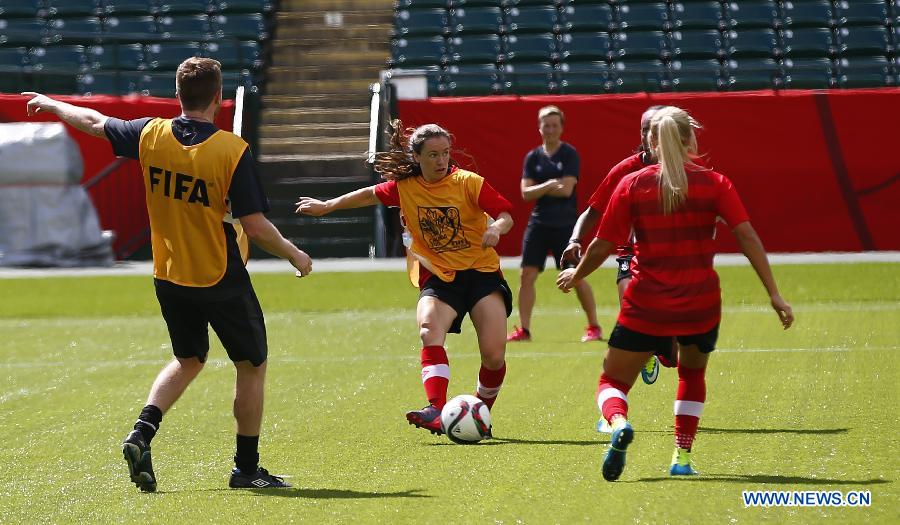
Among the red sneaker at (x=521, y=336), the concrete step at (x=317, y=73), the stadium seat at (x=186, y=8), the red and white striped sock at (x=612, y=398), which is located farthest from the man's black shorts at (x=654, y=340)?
the stadium seat at (x=186, y=8)

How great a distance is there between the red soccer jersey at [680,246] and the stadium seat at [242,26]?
67.1 ft

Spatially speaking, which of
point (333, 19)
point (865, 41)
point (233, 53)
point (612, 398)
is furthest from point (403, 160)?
point (333, 19)

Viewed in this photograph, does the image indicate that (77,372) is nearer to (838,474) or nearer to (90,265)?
(838,474)

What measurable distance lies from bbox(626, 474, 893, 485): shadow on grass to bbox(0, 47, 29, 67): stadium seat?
20666 mm

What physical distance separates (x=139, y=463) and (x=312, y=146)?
1829 cm

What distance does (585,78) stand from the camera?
81.0 feet

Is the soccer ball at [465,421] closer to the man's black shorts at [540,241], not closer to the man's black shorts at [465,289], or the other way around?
the man's black shorts at [465,289]

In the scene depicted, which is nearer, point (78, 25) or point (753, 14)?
point (753, 14)

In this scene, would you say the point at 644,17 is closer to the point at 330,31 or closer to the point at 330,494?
the point at 330,31

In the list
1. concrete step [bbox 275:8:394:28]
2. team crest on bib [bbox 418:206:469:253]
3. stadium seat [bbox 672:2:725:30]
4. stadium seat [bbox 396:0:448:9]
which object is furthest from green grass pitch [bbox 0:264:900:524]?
concrete step [bbox 275:8:394:28]

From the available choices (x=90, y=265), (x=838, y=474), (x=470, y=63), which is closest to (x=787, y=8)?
(x=470, y=63)

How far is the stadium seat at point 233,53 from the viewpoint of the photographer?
993 inches

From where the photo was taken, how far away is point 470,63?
25000 mm

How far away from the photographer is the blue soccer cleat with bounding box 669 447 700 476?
675cm
